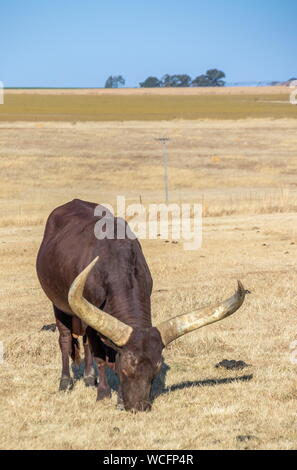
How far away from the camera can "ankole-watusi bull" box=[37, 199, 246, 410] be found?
8.62 m

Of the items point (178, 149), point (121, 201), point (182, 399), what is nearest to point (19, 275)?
point (182, 399)

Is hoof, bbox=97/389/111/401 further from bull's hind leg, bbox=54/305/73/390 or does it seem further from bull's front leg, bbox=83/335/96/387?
bull's hind leg, bbox=54/305/73/390

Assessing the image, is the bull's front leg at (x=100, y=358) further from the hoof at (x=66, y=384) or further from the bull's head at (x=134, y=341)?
Answer: the hoof at (x=66, y=384)

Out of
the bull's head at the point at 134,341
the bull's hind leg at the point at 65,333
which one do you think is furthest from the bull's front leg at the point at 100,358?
the bull's hind leg at the point at 65,333

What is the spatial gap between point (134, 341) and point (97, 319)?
445mm

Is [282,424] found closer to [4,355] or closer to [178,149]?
[4,355]

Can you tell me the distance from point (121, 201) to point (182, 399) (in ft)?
80.1

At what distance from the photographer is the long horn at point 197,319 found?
8852 millimetres

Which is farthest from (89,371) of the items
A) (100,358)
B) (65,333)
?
(100,358)

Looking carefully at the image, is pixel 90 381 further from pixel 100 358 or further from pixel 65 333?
pixel 100 358

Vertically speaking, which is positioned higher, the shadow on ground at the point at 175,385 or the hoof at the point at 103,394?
the hoof at the point at 103,394

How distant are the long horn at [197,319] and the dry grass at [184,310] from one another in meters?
0.88

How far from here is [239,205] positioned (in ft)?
103

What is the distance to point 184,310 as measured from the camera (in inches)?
Result: 607
